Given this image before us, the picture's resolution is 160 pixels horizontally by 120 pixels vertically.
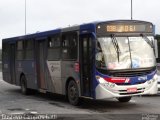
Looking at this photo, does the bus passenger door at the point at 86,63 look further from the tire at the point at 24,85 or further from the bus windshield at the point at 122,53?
the tire at the point at 24,85

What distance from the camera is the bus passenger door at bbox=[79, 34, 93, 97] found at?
48.3 feet

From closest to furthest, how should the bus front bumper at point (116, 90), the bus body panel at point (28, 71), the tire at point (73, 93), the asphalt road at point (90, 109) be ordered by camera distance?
1. the asphalt road at point (90, 109)
2. the bus front bumper at point (116, 90)
3. the tire at point (73, 93)
4. the bus body panel at point (28, 71)

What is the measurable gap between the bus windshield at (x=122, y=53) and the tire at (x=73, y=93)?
1607 millimetres

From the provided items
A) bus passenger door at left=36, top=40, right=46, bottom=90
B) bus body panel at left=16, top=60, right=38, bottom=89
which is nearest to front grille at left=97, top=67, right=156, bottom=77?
bus passenger door at left=36, top=40, right=46, bottom=90

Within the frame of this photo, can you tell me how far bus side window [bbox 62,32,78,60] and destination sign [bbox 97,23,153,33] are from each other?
1.30 meters

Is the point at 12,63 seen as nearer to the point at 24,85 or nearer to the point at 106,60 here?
the point at 24,85

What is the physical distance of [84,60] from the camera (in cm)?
1507

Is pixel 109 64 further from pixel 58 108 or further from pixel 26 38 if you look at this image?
pixel 26 38

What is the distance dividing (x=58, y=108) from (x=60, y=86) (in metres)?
1.85

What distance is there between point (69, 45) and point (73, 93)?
1693 mm

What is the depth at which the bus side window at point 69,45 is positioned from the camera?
51.3ft

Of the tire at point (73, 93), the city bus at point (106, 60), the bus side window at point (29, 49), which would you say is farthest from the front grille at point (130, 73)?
the bus side window at point (29, 49)

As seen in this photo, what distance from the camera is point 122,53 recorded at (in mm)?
14586

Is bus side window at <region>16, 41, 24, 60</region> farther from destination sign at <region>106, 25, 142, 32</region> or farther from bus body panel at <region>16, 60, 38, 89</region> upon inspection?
destination sign at <region>106, 25, 142, 32</region>
